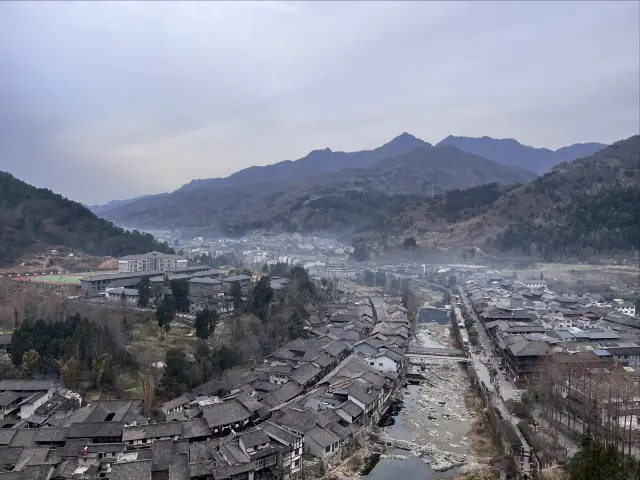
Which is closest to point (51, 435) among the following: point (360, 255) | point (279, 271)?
point (279, 271)

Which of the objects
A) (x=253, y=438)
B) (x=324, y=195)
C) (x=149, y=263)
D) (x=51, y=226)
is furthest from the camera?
(x=324, y=195)

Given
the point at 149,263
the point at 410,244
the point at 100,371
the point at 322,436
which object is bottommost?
the point at 322,436

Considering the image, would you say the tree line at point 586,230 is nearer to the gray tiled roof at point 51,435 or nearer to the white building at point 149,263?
the white building at point 149,263

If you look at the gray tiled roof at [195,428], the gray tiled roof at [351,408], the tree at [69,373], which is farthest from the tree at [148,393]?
the gray tiled roof at [351,408]

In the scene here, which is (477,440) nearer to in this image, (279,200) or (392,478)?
(392,478)

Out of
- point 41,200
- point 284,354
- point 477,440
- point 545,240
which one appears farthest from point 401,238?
point 477,440

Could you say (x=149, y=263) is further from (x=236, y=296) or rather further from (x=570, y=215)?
(x=570, y=215)
